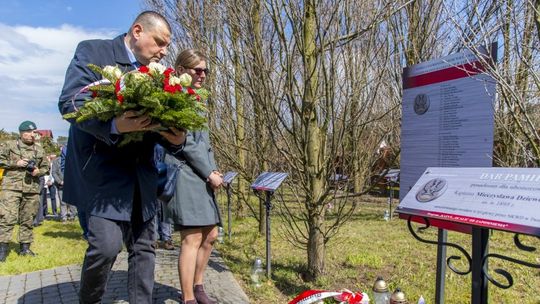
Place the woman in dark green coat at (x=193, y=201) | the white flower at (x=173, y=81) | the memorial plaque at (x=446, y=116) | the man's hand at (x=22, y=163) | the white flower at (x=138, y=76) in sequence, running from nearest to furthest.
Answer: the white flower at (x=138, y=76)
the white flower at (x=173, y=81)
the memorial plaque at (x=446, y=116)
the woman in dark green coat at (x=193, y=201)
the man's hand at (x=22, y=163)

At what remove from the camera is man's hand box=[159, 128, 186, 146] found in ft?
7.95

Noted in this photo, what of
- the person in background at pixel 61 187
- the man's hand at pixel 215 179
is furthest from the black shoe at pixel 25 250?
the person in background at pixel 61 187

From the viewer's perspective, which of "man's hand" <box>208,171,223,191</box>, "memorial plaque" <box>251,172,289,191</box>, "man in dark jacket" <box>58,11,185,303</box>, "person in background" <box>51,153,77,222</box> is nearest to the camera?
"man in dark jacket" <box>58,11,185,303</box>

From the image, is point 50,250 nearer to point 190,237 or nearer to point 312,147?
point 190,237

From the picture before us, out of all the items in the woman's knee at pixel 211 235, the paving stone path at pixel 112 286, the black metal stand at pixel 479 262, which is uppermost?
the black metal stand at pixel 479 262

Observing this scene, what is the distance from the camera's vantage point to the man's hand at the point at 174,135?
2422 mm

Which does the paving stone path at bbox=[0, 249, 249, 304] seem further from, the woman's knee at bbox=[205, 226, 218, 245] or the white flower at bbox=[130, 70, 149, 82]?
the white flower at bbox=[130, 70, 149, 82]

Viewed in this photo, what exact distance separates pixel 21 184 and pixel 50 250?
1144 mm

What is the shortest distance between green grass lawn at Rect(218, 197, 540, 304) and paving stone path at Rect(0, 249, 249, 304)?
216 millimetres

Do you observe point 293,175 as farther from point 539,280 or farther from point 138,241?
point 539,280

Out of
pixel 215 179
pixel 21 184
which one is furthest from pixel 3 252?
pixel 215 179

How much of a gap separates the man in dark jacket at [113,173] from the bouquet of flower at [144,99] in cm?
18

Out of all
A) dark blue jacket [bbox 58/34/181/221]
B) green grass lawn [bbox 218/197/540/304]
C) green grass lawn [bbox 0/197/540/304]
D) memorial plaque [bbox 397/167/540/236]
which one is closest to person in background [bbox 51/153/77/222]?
green grass lawn [bbox 0/197/540/304]

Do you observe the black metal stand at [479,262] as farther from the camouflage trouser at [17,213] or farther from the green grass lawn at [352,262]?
the camouflage trouser at [17,213]
